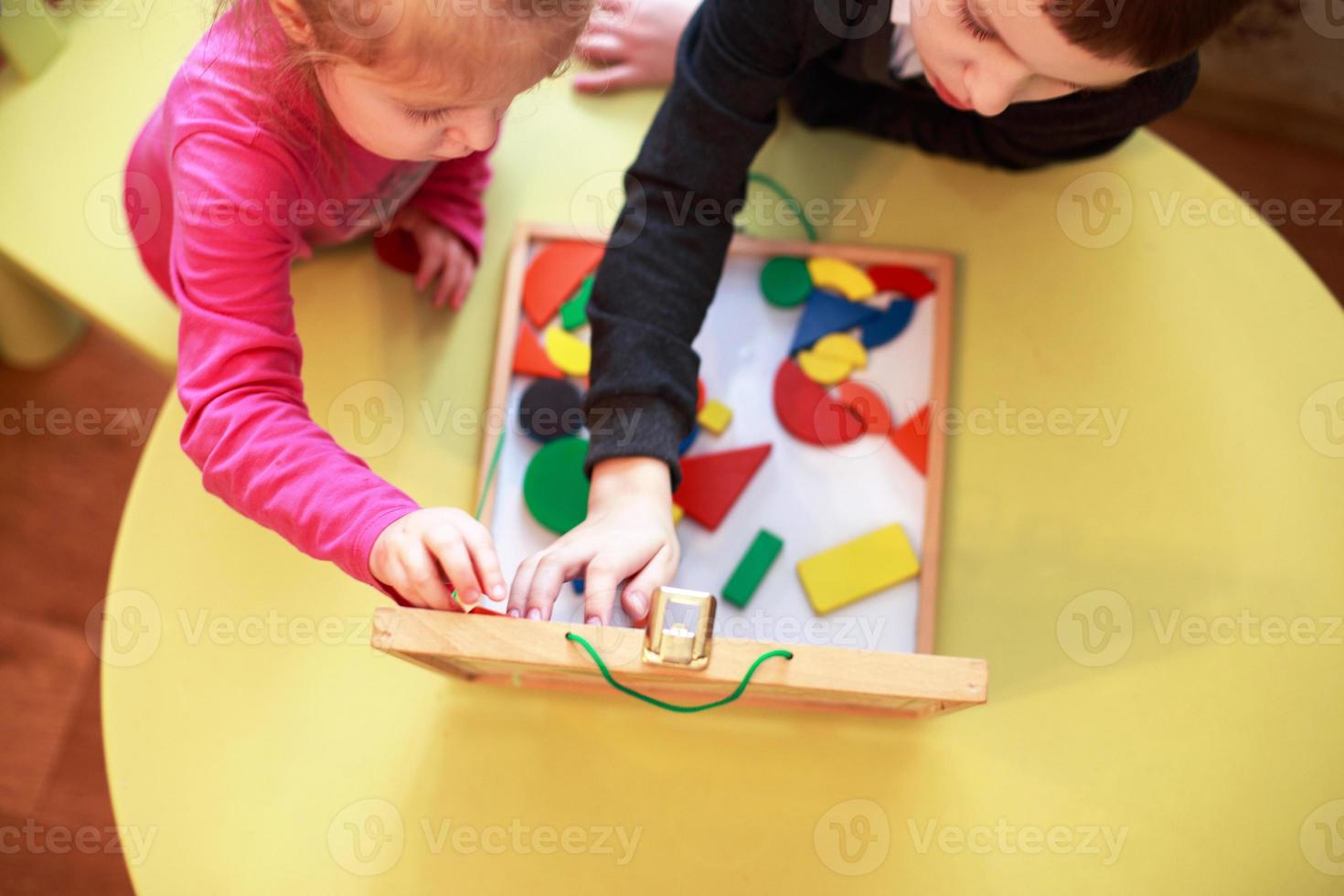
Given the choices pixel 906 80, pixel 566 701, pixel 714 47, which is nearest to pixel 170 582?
pixel 566 701

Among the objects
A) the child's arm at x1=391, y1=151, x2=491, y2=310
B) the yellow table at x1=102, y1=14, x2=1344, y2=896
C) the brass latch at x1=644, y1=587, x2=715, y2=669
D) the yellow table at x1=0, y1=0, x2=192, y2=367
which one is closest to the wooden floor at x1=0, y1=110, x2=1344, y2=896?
the yellow table at x1=0, y1=0, x2=192, y2=367

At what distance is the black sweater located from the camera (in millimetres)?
729

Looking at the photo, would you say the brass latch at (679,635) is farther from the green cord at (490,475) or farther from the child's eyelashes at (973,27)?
the child's eyelashes at (973,27)

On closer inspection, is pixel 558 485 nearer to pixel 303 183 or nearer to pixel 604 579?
pixel 604 579

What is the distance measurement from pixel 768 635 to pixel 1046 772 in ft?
0.67

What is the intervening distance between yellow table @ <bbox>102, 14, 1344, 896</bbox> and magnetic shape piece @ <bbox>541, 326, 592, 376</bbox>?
0.18 ft

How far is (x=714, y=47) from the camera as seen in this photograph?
30.2 inches

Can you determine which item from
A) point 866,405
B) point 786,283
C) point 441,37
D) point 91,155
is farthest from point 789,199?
point 91,155

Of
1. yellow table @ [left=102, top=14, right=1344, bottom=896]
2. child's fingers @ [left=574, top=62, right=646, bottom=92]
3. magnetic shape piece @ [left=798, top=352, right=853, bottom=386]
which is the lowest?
yellow table @ [left=102, top=14, right=1344, bottom=896]

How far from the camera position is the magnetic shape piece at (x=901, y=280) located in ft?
2.70

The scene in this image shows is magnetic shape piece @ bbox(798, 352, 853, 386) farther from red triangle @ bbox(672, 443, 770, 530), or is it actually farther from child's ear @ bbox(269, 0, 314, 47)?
child's ear @ bbox(269, 0, 314, 47)

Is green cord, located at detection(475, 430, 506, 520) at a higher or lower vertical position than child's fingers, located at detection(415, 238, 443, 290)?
lower

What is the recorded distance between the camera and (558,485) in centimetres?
75

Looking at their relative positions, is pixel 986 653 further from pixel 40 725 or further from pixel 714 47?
pixel 40 725
